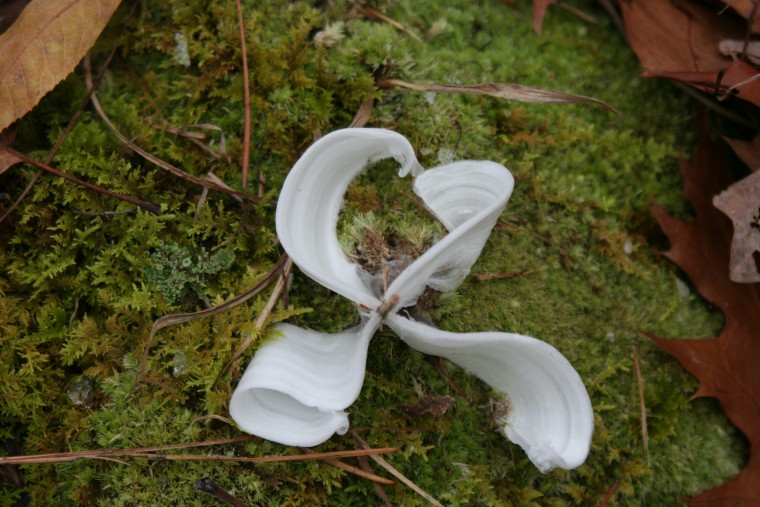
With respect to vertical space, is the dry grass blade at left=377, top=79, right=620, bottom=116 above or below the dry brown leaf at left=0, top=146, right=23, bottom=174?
above

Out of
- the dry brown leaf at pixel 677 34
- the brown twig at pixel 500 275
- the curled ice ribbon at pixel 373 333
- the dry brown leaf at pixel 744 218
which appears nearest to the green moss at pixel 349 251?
the brown twig at pixel 500 275

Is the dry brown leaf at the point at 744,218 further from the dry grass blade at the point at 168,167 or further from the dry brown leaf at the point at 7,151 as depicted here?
the dry brown leaf at the point at 7,151

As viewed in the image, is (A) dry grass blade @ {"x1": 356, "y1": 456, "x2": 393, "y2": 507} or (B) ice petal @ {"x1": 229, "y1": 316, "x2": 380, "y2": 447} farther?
(A) dry grass blade @ {"x1": 356, "y1": 456, "x2": 393, "y2": 507}

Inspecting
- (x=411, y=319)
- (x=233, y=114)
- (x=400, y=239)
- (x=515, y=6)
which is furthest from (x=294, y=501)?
(x=515, y=6)

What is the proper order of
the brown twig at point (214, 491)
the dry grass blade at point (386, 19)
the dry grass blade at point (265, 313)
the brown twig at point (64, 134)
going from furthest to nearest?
the dry grass blade at point (386, 19) → the brown twig at point (64, 134) → the dry grass blade at point (265, 313) → the brown twig at point (214, 491)

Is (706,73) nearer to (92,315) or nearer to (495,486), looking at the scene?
(495,486)

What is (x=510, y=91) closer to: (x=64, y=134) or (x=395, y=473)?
(x=395, y=473)

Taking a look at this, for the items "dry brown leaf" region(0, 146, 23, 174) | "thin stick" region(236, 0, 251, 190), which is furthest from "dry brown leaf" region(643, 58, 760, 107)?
"dry brown leaf" region(0, 146, 23, 174)

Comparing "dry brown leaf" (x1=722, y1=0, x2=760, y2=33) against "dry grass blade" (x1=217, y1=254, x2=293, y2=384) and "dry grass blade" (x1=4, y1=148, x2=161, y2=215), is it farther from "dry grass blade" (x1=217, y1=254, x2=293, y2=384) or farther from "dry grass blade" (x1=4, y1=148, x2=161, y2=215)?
"dry grass blade" (x1=4, y1=148, x2=161, y2=215)

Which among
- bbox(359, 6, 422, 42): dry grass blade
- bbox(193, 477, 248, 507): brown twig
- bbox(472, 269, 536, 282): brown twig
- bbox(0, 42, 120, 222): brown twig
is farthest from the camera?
bbox(359, 6, 422, 42): dry grass blade
